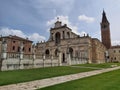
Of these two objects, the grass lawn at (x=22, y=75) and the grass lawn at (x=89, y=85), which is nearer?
the grass lawn at (x=89, y=85)

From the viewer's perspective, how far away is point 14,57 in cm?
1823

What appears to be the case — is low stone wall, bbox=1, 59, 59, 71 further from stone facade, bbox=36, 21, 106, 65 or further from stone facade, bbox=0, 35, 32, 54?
stone facade, bbox=0, 35, 32, 54

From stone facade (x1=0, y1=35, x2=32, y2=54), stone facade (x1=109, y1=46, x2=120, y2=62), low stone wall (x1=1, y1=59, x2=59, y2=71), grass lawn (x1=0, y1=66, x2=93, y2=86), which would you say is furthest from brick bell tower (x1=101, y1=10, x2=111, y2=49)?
grass lawn (x1=0, y1=66, x2=93, y2=86)

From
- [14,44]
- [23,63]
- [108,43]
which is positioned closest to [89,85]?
[23,63]

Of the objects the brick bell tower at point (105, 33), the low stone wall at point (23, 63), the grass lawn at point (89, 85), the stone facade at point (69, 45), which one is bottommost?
the grass lawn at point (89, 85)

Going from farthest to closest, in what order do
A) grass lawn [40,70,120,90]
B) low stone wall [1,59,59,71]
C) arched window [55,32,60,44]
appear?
arched window [55,32,60,44] < low stone wall [1,59,59,71] < grass lawn [40,70,120,90]

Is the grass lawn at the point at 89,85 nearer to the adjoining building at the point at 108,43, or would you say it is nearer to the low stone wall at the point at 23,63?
the low stone wall at the point at 23,63

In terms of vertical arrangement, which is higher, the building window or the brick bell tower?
the brick bell tower

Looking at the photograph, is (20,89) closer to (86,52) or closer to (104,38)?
(86,52)

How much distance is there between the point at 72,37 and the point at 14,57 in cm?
3600

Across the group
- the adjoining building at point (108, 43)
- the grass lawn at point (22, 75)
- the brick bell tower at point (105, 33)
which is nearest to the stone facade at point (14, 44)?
the grass lawn at point (22, 75)

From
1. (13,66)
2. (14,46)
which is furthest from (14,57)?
(14,46)

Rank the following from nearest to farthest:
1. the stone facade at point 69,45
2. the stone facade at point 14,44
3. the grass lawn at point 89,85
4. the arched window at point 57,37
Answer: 1. the grass lawn at point 89,85
2. the stone facade at point 14,44
3. the stone facade at point 69,45
4. the arched window at point 57,37

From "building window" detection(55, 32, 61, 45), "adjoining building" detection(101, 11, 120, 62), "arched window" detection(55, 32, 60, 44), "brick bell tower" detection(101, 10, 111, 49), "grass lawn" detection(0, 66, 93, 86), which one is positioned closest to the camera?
"grass lawn" detection(0, 66, 93, 86)
